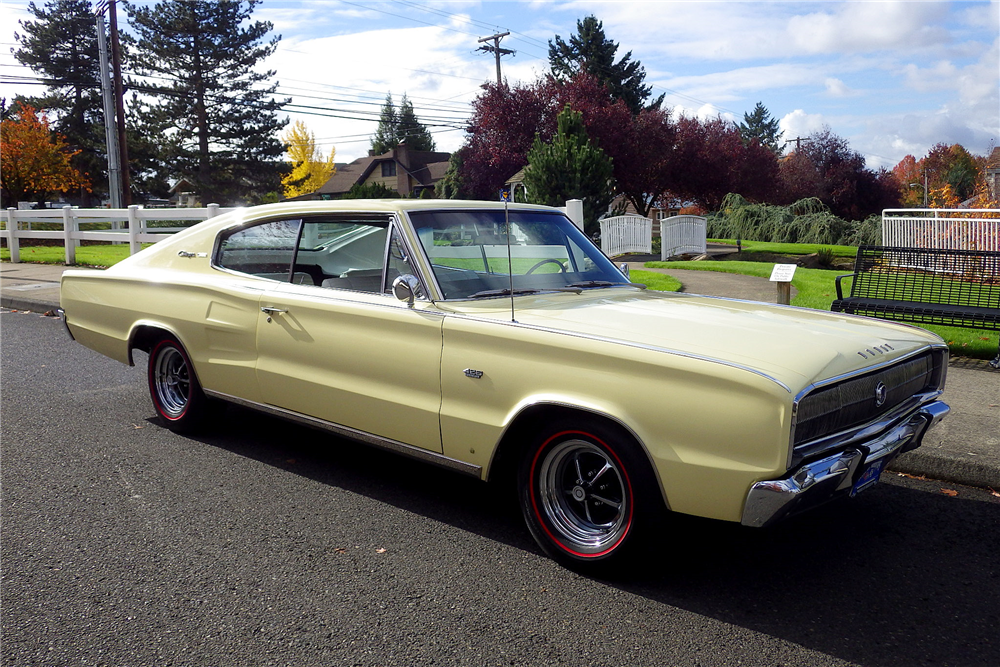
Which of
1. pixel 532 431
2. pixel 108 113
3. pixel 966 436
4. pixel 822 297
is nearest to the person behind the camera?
pixel 532 431

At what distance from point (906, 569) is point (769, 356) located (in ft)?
4.19

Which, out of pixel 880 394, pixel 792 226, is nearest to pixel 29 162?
pixel 792 226

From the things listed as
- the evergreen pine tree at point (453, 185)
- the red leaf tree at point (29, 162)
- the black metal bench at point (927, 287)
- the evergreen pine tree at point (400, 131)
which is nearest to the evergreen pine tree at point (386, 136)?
the evergreen pine tree at point (400, 131)

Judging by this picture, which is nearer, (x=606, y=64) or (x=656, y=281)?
(x=656, y=281)

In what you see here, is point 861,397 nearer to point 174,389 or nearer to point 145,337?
point 174,389

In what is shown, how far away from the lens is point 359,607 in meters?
3.23

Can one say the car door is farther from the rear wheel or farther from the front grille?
the front grille

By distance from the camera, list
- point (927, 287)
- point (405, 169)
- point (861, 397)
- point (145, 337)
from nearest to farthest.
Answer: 1. point (861, 397)
2. point (145, 337)
3. point (927, 287)
4. point (405, 169)

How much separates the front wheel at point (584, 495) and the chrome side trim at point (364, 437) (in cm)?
31

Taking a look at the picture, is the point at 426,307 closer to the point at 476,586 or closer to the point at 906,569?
the point at 476,586

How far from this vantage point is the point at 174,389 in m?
5.65

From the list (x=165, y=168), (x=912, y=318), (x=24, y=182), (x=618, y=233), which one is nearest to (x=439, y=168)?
(x=165, y=168)

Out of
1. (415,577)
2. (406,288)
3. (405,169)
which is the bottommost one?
(415,577)

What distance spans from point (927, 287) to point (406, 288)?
20.4ft
